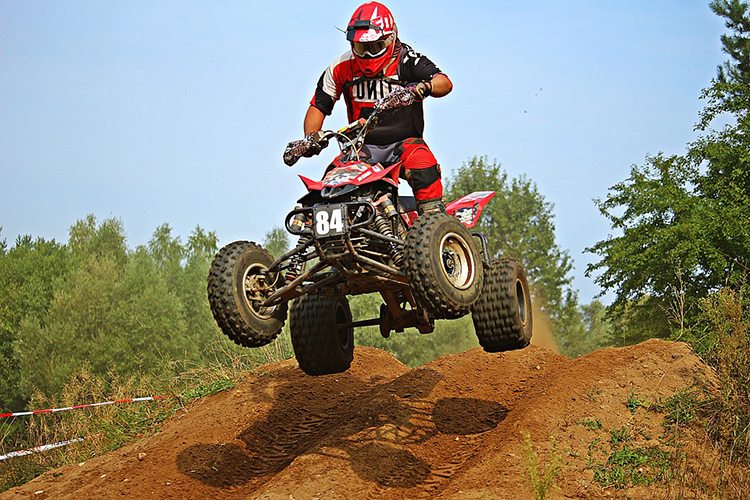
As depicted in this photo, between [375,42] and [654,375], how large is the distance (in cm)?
550

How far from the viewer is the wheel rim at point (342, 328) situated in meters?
8.52

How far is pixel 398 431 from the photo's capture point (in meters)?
8.95

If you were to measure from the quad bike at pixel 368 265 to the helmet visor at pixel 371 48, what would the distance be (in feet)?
2.30

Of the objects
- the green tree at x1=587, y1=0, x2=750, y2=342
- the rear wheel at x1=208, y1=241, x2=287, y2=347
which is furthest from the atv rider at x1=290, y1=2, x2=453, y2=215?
the green tree at x1=587, y1=0, x2=750, y2=342

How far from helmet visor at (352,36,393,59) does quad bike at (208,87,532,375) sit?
70cm

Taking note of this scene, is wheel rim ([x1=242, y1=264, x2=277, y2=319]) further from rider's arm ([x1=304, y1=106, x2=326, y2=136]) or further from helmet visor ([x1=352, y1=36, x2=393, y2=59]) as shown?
helmet visor ([x1=352, y1=36, x2=393, y2=59])

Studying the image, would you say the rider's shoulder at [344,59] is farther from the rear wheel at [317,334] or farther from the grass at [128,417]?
the grass at [128,417]

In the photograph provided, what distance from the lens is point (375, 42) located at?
7.36 meters

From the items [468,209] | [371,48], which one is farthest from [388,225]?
[371,48]

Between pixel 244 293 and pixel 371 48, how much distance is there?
A: 2787 millimetres

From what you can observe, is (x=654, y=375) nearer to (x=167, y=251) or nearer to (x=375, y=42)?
(x=375, y=42)

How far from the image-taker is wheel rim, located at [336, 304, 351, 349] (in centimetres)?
852

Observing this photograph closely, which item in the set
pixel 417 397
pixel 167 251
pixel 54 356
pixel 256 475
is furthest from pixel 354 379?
pixel 167 251

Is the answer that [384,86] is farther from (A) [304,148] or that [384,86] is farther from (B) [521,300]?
(B) [521,300]
